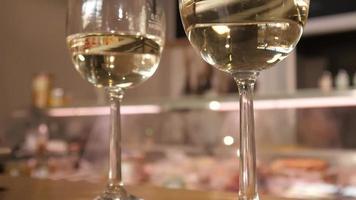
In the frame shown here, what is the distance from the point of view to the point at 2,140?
87.4 inches

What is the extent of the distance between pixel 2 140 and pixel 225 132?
3.25ft

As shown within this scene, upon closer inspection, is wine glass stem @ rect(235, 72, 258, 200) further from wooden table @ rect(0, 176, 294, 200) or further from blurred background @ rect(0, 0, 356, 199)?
blurred background @ rect(0, 0, 356, 199)

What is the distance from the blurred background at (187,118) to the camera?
60.1 inches

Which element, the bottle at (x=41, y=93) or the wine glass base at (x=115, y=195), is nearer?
the wine glass base at (x=115, y=195)

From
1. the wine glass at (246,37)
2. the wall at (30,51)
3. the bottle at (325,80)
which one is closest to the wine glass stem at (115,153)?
the wine glass at (246,37)

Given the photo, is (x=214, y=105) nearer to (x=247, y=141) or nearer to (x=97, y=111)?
(x=97, y=111)

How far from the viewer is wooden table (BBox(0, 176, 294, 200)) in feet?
1.82

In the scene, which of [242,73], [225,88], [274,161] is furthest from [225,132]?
[242,73]

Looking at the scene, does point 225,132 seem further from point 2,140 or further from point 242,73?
point 242,73

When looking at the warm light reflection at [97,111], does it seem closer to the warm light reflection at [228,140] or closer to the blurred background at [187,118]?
the blurred background at [187,118]

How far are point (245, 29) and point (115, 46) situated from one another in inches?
6.9

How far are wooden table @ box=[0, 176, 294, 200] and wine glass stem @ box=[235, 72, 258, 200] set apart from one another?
5.8 inches

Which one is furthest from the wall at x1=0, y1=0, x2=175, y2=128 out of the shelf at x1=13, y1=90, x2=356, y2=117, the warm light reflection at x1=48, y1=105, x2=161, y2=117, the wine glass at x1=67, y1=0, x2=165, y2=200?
the wine glass at x1=67, y1=0, x2=165, y2=200

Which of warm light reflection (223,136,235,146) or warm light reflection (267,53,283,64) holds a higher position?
warm light reflection (267,53,283,64)
